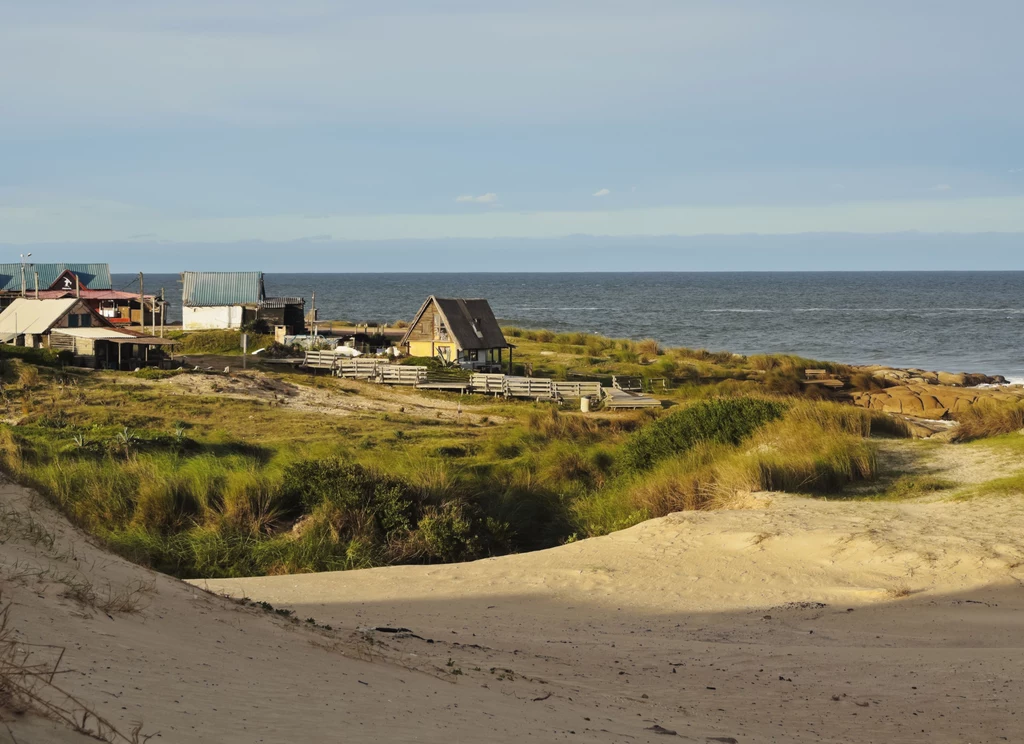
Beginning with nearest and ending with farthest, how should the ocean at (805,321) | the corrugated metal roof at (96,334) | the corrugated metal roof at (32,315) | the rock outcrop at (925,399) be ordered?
the rock outcrop at (925,399), the corrugated metal roof at (96,334), the corrugated metal roof at (32,315), the ocean at (805,321)

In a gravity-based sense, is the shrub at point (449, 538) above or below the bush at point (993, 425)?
below

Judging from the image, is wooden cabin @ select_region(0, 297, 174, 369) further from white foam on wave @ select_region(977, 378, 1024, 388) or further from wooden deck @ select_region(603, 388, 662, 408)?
white foam on wave @ select_region(977, 378, 1024, 388)

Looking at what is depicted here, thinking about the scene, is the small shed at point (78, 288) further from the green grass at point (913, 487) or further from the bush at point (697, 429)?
the green grass at point (913, 487)

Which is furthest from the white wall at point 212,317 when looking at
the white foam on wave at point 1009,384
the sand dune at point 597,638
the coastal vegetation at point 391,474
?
the sand dune at point 597,638

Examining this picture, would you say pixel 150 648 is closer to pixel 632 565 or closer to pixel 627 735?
pixel 627 735

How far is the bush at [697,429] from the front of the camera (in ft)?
67.3

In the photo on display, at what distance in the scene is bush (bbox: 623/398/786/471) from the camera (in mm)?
20516

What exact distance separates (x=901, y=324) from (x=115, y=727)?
10332 centimetres

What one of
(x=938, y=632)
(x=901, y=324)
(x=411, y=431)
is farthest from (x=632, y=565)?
(x=901, y=324)

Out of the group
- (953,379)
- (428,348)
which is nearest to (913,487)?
(428,348)

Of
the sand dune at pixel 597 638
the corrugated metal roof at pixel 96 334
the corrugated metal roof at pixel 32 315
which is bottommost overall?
the sand dune at pixel 597 638

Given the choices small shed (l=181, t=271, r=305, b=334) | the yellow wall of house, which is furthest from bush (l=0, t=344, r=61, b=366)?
small shed (l=181, t=271, r=305, b=334)

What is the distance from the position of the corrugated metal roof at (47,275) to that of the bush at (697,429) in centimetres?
6075

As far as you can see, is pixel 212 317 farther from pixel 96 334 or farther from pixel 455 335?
pixel 455 335
